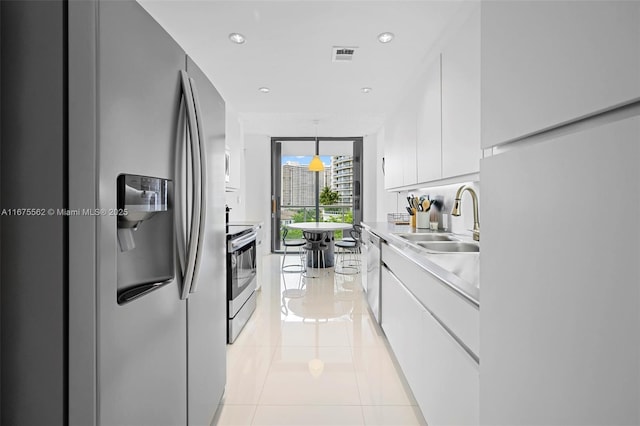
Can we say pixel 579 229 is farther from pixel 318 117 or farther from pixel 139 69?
pixel 318 117

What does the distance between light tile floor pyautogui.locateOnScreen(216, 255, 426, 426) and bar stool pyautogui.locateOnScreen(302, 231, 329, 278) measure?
65.3 inches

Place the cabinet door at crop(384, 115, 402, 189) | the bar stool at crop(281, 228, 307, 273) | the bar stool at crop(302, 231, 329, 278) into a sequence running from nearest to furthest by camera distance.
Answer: the cabinet door at crop(384, 115, 402, 189)
the bar stool at crop(281, 228, 307, 273)
the bar stool at crop(302, 231, 329, 278)

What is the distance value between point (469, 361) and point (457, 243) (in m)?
1.20

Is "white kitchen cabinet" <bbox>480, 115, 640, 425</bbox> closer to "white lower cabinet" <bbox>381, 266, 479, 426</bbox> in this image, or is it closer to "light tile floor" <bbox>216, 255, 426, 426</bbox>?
"white lower cabinet" <bbox>381, 266, 479, 426</bbox>

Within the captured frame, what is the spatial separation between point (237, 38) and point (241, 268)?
6.12 feet

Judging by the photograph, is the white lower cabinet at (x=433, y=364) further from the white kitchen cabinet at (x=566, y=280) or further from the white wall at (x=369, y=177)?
the white wall at (x=369, y=177)

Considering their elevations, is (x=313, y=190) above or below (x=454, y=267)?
above

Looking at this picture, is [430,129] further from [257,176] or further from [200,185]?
[257,176]

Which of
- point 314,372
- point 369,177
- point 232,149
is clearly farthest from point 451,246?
point 369,177

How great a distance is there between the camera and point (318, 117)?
5418 millimetres

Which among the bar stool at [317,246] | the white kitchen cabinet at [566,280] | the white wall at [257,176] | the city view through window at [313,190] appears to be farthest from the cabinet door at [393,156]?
the white wall at [257,176]

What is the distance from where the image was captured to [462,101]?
77.8 inches

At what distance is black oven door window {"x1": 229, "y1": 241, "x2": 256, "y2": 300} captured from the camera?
270 centimetres

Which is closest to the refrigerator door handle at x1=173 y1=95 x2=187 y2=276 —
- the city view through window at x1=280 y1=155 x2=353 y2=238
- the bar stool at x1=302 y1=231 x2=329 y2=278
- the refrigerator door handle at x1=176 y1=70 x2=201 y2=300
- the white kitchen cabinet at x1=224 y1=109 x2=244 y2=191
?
the refrigerator door handle at x1=176 y1=70 x2=201 y2=300
